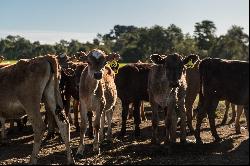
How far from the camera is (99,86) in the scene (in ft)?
36.6

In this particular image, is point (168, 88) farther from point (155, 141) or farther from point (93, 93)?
point (93, 93)

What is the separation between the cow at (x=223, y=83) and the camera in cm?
980

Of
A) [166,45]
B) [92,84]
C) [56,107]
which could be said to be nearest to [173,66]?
[92,84]

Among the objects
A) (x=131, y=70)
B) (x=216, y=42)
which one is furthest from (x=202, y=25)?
(x=131, y=70)

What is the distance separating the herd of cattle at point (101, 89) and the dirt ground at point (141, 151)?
0.39m

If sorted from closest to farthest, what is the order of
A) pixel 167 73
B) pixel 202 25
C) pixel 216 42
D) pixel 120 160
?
pixel 120 160
pixel 167 73
pixel 216 42
pixel 202 25

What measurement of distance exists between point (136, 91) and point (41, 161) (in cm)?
505

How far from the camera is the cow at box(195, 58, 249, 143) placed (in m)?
9.80

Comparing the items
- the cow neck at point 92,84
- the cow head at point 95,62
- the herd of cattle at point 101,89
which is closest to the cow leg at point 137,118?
the herd of cattle at point 101,89

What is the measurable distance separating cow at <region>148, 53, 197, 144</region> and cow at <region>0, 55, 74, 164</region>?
2.89 meters

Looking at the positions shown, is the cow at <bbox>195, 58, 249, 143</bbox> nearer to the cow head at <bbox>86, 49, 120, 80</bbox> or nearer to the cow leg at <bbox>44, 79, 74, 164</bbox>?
the cow head at <bbox>86, 49, 120, 80</bbox>

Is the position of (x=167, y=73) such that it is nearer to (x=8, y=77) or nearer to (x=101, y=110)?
(x=101, y=110)

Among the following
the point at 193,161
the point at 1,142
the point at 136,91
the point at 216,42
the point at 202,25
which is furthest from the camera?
the point at 202,25

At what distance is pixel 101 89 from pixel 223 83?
3.12 metres
